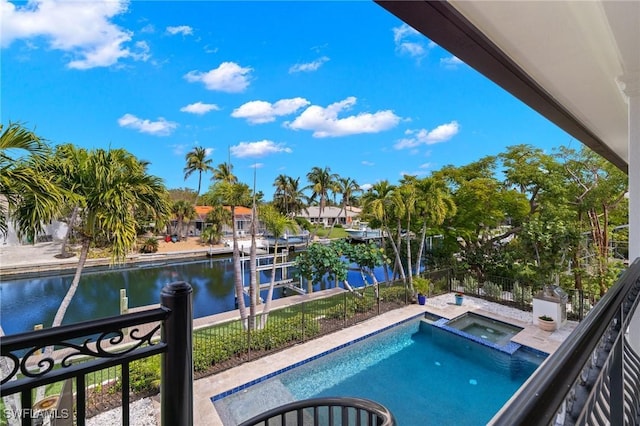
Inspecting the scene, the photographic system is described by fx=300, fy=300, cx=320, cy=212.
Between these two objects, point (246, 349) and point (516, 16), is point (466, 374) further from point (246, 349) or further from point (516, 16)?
point (516, 16)

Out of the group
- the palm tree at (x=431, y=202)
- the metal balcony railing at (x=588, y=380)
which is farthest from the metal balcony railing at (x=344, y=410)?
the palm tree at (x=431, y=202)

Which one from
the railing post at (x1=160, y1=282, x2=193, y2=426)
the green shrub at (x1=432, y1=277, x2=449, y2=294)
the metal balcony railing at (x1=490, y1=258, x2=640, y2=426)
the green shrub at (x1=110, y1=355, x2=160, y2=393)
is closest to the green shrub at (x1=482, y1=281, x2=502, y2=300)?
the green shrub at (x1=432, y1=277, x2=449, y2=294)

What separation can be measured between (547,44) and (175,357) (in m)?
1.99

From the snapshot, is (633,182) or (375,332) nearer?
(633,182)

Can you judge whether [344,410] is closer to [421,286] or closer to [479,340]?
[479,340]

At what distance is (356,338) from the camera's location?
6680mm

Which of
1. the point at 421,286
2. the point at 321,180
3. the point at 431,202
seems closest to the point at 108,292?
the point at 421,286

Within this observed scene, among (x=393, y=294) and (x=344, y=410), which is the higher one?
(x=344, y=410)

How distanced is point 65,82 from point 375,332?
1646cm

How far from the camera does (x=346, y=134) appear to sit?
3353 cm

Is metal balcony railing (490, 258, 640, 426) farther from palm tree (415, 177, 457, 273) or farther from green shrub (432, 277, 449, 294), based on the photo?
green shrub (432, 277, 449, 294)

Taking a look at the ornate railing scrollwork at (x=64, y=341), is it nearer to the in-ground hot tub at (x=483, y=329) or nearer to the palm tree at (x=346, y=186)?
the in-ground hot tub at (x=483, y=329)

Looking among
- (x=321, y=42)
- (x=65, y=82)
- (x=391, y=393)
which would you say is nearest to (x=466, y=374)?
(x=391, y=393)

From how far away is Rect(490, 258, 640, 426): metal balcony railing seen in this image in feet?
1.53
